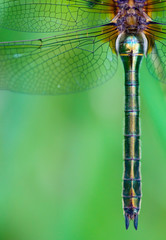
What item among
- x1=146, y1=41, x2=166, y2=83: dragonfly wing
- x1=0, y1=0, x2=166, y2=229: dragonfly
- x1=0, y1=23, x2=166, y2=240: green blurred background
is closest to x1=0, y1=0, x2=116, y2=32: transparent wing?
x1=0, y1=0, x2=166, y2=229: dragonfly

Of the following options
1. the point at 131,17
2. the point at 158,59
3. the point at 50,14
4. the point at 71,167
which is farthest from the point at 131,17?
the point at 71,167

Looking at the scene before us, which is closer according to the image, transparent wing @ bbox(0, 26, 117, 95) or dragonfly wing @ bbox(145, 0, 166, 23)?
dragonfly wing @ bbox(145, 0, 166, 23)

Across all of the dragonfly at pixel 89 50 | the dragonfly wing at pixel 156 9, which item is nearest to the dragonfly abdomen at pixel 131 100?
the dragonfly at pixel 89 50

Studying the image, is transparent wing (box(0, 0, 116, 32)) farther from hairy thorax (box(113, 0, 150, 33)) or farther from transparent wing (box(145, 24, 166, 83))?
transparent wing (box(145, 24, 166, 83))

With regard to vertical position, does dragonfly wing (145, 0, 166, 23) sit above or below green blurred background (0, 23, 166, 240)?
above

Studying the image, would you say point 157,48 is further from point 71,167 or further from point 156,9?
point 71,167

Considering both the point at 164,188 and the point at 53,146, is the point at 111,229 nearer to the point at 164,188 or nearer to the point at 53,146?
the point at 164,188

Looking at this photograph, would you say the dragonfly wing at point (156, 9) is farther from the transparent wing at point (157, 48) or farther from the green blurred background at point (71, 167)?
the green blurred background at point (71, 167)
